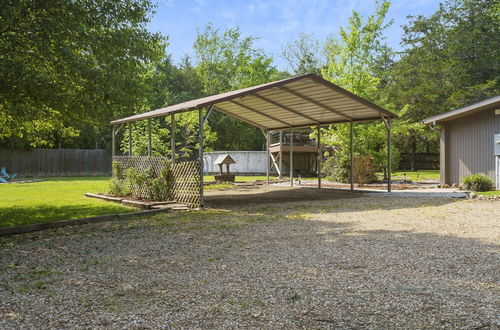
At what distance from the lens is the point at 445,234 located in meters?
7.17

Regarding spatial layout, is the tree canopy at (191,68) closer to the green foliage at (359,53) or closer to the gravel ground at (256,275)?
the green foliage at (359,53)

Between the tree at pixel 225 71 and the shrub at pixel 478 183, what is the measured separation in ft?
82.6

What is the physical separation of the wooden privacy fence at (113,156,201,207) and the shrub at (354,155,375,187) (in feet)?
33.1

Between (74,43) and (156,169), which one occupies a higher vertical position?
(74,43)

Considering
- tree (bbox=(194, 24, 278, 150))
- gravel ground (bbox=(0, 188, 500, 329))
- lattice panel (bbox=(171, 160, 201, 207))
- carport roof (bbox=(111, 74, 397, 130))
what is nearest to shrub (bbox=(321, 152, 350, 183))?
carport roof (bbox=(111, 74, 397, 130))

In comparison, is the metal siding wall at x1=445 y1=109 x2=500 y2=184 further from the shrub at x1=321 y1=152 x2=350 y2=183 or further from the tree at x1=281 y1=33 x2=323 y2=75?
the tree at x1=281 y1=33 x2=323 y2=75

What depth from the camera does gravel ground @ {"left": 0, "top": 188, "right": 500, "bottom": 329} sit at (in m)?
3.44

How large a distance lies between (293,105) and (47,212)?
8.67 m

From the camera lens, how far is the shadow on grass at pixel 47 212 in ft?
29.1

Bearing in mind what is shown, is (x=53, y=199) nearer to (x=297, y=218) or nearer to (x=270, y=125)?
(x=297, y=218)

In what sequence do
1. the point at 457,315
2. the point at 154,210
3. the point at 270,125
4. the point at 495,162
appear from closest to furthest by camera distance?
the point at 457,315 < the point at 154,210 < the point at 495,162 < the point at 270,125

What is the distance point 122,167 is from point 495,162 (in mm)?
12930

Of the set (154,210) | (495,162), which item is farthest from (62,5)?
(495,162)

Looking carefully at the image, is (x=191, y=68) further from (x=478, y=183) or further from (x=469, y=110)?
(x=478, y=183)
